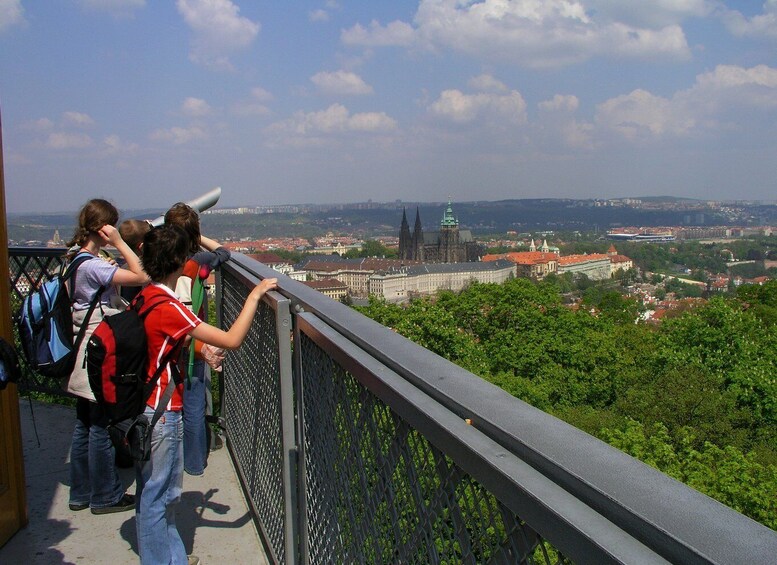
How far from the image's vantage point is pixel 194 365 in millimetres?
4102

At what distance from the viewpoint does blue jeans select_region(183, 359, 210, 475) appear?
4.12 meters

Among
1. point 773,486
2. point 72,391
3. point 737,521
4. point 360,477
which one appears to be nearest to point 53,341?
point 72,391

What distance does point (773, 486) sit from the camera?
56.9 feet

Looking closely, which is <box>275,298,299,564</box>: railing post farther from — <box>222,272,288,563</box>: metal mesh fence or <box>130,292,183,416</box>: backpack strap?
<box>130,292,183,416</box>: backpack strap

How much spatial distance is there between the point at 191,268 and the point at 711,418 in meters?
24.5

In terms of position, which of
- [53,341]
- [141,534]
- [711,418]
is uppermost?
[53,341]

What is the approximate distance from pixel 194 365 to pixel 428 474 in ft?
9.52

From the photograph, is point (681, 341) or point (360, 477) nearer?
point (360, 477)

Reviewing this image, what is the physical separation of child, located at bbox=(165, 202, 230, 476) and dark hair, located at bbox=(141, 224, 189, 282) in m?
1.03

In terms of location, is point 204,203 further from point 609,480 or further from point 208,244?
point 609,480

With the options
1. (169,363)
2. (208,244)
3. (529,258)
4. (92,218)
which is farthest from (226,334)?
(529,258)

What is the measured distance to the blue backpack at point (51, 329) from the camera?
3.40 m

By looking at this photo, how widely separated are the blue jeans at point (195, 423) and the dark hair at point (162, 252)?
1.44 meters

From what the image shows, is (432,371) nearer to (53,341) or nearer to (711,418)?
(53,341)
